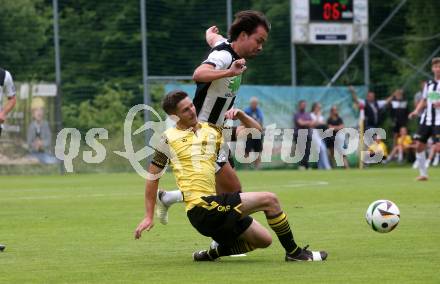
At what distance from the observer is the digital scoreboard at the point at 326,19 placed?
3161cm

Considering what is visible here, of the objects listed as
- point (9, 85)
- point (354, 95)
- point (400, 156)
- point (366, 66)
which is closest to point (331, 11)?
Result: point (366, 66)

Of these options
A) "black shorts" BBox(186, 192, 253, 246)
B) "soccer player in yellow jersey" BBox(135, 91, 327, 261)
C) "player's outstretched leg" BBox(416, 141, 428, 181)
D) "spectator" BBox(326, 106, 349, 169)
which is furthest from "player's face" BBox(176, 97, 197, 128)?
"spectator" BBox(326, 106, 349, 169)

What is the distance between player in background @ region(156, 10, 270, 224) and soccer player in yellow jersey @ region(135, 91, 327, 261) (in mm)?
326

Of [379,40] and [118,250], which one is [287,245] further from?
[379,40]

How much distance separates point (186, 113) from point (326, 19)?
23.4 metres

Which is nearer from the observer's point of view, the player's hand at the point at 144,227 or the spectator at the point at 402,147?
the player's hand at the point at 144,227

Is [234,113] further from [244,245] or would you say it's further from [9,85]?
[9,85]

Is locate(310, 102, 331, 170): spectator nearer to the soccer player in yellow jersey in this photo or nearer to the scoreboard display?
the scoreboard display

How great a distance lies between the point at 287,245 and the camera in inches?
354

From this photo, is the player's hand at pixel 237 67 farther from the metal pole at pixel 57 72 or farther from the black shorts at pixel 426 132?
the metal pole at pixel 57 72

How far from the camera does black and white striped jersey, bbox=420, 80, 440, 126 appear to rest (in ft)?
70.9

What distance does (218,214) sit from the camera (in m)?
8.75

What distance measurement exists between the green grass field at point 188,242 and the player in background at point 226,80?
29.1 inches

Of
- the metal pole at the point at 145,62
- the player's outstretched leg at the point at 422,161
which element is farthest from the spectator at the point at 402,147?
the player's outstretched leg at the point at 422,161
